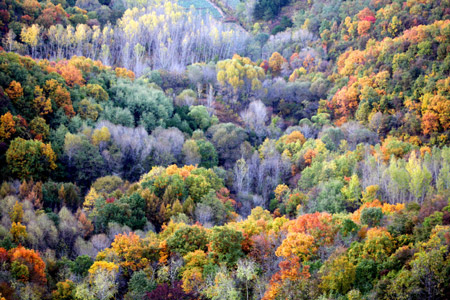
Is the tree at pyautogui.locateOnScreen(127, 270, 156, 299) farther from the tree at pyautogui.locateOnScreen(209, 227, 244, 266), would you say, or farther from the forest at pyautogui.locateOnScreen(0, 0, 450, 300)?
the tree at pyautogui.locateOnScreen(209, 227, 244, 266)

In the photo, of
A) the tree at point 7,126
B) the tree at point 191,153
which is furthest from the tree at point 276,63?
the tree at point 7,126

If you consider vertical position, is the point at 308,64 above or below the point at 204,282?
above

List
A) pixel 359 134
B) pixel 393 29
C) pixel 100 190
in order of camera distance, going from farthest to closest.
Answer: pixel 393 29 < pixel 359 134 < pixel 100 190

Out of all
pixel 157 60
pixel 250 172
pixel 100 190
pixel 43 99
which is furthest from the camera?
pixel 157 60

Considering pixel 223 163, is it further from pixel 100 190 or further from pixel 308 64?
pixel 308 64

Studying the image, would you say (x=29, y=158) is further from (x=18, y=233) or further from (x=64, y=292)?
(x=64, y=292)

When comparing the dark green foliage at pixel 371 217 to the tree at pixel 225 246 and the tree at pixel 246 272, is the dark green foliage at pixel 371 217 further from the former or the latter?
the tree at pixel 246 272

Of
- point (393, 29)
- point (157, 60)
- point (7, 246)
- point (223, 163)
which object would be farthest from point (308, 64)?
point (7, 246)

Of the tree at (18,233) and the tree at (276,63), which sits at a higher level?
the tree at (276,63)

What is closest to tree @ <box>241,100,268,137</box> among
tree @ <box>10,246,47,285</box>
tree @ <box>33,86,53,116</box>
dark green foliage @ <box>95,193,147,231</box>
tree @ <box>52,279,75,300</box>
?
tree @ <box>33,86,53,116</box>
